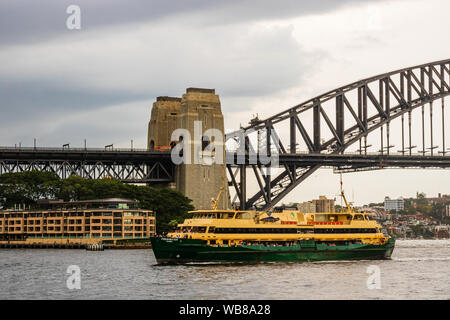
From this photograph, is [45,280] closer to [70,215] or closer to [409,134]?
[70,215]

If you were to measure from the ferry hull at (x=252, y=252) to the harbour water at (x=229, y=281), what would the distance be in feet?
3.21

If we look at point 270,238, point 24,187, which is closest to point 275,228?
point 270,238

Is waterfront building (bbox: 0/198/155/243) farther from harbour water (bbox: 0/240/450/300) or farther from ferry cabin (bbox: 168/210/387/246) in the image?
ferry cabin (bbox: 168/210/387/246)

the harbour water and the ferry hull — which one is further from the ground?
the ferry hull

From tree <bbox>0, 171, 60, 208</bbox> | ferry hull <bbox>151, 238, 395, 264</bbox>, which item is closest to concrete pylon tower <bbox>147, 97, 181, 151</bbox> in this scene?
tree <bbox>0, 171, 60, 208</bbox>

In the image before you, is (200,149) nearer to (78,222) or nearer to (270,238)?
A: (78,222)

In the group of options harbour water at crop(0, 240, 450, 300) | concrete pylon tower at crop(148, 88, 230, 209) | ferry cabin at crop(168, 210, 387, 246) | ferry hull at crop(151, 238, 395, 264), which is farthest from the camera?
concrete pylon tower at crop(148, 88, 230, 209)

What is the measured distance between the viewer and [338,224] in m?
81.4

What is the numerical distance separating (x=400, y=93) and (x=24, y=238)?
219 feet

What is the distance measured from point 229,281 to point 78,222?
75480mm

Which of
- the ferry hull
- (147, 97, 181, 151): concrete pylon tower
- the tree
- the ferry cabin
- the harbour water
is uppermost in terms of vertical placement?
(147, 97, 181, 151): concrete pylon tower

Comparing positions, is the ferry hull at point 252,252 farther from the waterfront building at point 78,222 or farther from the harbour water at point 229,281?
the waterfront building at point 78,222

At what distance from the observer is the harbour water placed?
53.3m
